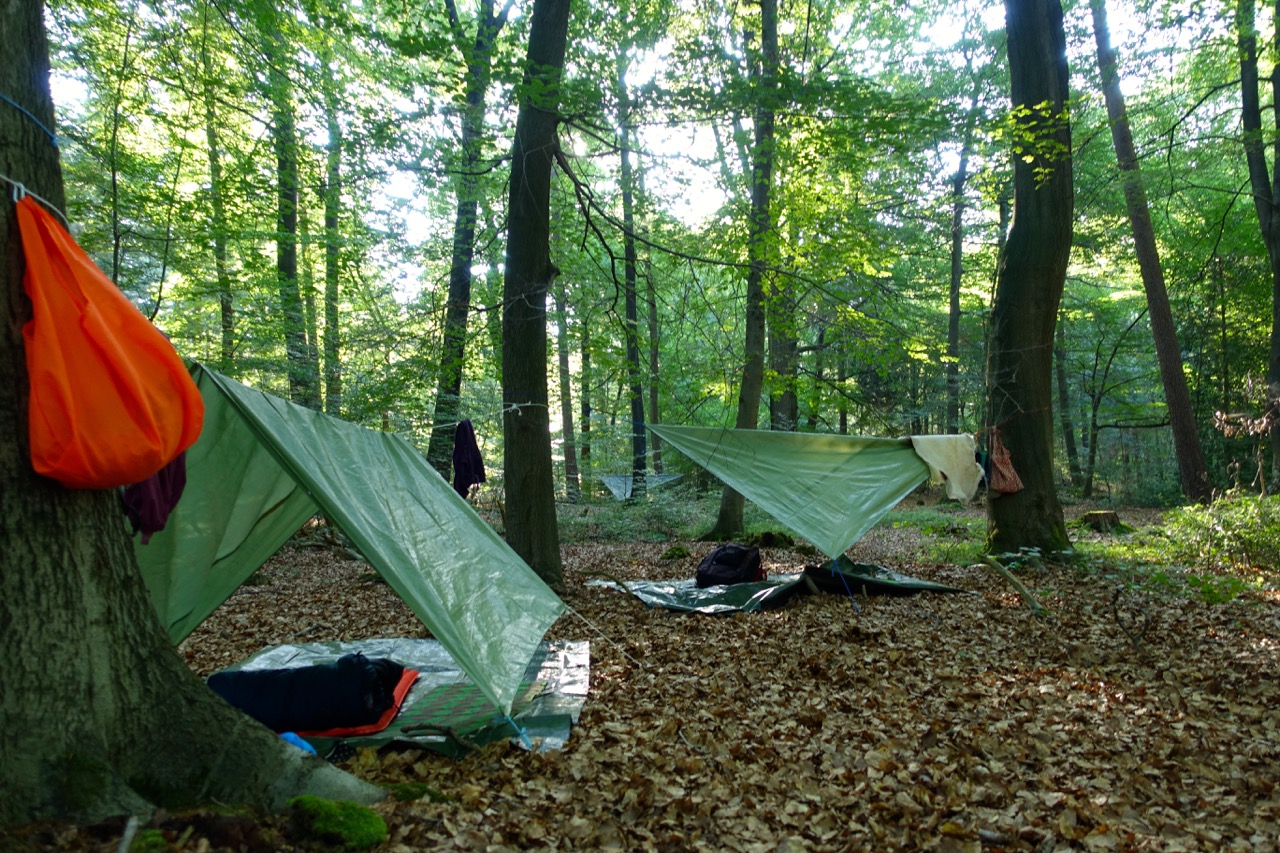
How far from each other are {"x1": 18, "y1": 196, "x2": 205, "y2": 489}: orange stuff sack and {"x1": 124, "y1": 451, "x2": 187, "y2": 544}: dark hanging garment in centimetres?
62

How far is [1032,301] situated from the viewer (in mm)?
6164

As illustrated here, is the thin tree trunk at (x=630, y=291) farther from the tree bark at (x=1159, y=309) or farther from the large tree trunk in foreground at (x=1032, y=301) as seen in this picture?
the tree bark at (x=1159, y=309)

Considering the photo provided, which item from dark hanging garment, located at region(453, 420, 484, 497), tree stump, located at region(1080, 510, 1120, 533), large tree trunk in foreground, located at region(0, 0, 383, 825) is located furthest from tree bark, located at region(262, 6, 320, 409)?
tree stump, located at region(1080, 510, 1120, 533)

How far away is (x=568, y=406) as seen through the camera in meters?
16.6

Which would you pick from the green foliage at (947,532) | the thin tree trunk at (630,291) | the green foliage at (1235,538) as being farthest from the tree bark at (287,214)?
the green foliage at (1235,538)

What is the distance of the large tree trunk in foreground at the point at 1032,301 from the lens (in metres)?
6.08

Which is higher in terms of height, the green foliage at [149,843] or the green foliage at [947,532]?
the green foliage at [149,843]

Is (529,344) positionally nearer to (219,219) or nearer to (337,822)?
(219,219)

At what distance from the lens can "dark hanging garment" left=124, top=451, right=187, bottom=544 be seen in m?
2.39

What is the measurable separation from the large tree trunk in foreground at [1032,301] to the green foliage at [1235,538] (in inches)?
39.9

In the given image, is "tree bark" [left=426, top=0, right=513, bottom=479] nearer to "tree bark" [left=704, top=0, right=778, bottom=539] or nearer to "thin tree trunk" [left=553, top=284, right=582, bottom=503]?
"thin tree trunk" [left=553, top=284, right=582, bottom=503]

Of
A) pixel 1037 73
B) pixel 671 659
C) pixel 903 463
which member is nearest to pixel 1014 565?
pixel 903 463

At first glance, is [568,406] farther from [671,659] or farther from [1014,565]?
[671,659]

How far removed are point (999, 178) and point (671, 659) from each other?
593 cm
